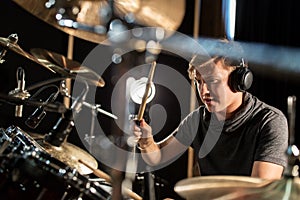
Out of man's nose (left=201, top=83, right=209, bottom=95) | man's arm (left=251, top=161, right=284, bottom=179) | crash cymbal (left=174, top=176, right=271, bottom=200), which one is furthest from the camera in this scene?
man's nose (left=201, top=83, right=209, bottom=95)

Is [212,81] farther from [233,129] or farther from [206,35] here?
[206,35]

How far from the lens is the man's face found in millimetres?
2082

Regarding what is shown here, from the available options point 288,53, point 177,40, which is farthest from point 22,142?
point 288,53

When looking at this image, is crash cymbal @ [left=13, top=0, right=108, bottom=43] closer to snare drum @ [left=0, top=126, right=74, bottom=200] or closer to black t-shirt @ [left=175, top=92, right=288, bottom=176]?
black t-shirt @ [left=175, top=92, right=288, bottom=176]

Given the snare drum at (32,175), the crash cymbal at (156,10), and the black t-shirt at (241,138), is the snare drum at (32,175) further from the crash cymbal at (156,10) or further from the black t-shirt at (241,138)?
the crash cymbal at (156,10)

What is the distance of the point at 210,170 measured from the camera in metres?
2.24

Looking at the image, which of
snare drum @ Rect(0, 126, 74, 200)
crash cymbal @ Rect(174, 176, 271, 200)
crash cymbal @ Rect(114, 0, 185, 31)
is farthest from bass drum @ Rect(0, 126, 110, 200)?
crash cymbal @ Rect(114, 0, 185, 31)

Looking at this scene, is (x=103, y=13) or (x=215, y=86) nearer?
(x=215, y=86)

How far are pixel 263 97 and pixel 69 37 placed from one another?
3.98 ft

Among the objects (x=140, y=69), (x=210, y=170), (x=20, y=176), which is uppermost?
(x=140, y=69)

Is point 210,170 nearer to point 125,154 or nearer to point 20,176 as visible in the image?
point 125,154

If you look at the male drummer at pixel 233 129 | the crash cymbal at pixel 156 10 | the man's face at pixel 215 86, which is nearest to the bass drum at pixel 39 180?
the male drummer at pixel 233 129

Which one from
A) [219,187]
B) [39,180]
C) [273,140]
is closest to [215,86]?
[273,140]

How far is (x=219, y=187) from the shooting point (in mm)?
1356
